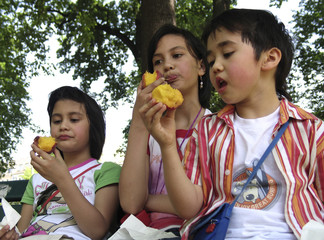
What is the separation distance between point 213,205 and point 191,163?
0.26 meters

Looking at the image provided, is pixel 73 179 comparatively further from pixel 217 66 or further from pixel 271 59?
pixel 271 59

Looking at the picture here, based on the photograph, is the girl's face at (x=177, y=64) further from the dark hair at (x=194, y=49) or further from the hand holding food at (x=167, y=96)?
the hand holding food at (x=167, y=96)

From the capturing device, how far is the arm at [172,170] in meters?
1.69

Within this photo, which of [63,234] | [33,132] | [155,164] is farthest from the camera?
[33,132]

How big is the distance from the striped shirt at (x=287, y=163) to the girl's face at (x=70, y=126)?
1.09 metres

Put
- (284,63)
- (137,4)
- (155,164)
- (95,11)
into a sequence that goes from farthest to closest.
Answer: (137,4) < (95,11) < (155,164) < (284,63)

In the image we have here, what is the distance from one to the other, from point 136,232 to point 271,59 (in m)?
1.19

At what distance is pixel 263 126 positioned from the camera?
5.98 ft

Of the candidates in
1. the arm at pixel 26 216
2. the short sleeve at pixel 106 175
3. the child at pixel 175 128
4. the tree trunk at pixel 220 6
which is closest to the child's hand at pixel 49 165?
the short sleeve at pixel 106 175

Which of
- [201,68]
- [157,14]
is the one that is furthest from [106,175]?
[157,14]

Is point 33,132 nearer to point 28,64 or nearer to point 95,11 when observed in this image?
point 28,64

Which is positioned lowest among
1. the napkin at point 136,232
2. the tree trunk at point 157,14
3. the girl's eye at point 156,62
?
the napkin at point 136,232

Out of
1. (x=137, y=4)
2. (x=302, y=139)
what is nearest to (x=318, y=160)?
(x=302, y=139)

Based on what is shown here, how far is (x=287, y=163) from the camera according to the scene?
1679 mm
